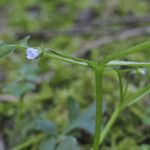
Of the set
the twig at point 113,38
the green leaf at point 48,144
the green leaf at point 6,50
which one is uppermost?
the twig at point 113,38

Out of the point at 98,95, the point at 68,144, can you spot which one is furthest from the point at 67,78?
the point at 98,95

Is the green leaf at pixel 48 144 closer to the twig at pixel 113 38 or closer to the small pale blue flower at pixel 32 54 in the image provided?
the small pale blue flower at pixel 32 54

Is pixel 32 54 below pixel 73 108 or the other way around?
the other way around

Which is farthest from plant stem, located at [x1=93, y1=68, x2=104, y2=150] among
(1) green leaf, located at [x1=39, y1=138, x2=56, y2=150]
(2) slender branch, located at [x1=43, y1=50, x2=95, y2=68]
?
(1) green leaf, located at [x1=39, y1=138, x2=56, y2=150]

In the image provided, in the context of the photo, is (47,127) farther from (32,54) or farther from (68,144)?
(32,54)

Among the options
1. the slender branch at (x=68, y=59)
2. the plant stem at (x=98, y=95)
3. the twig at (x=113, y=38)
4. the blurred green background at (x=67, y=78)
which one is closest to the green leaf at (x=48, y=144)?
the blurred green background at (x=67, y=78)

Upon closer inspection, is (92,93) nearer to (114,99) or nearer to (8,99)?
(114,99)

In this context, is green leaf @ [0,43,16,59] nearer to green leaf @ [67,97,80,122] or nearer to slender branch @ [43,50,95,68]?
slender branch @ [43,50,95,68]

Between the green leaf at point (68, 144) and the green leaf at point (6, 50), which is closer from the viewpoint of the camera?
the green leaf at point (6, 50)
